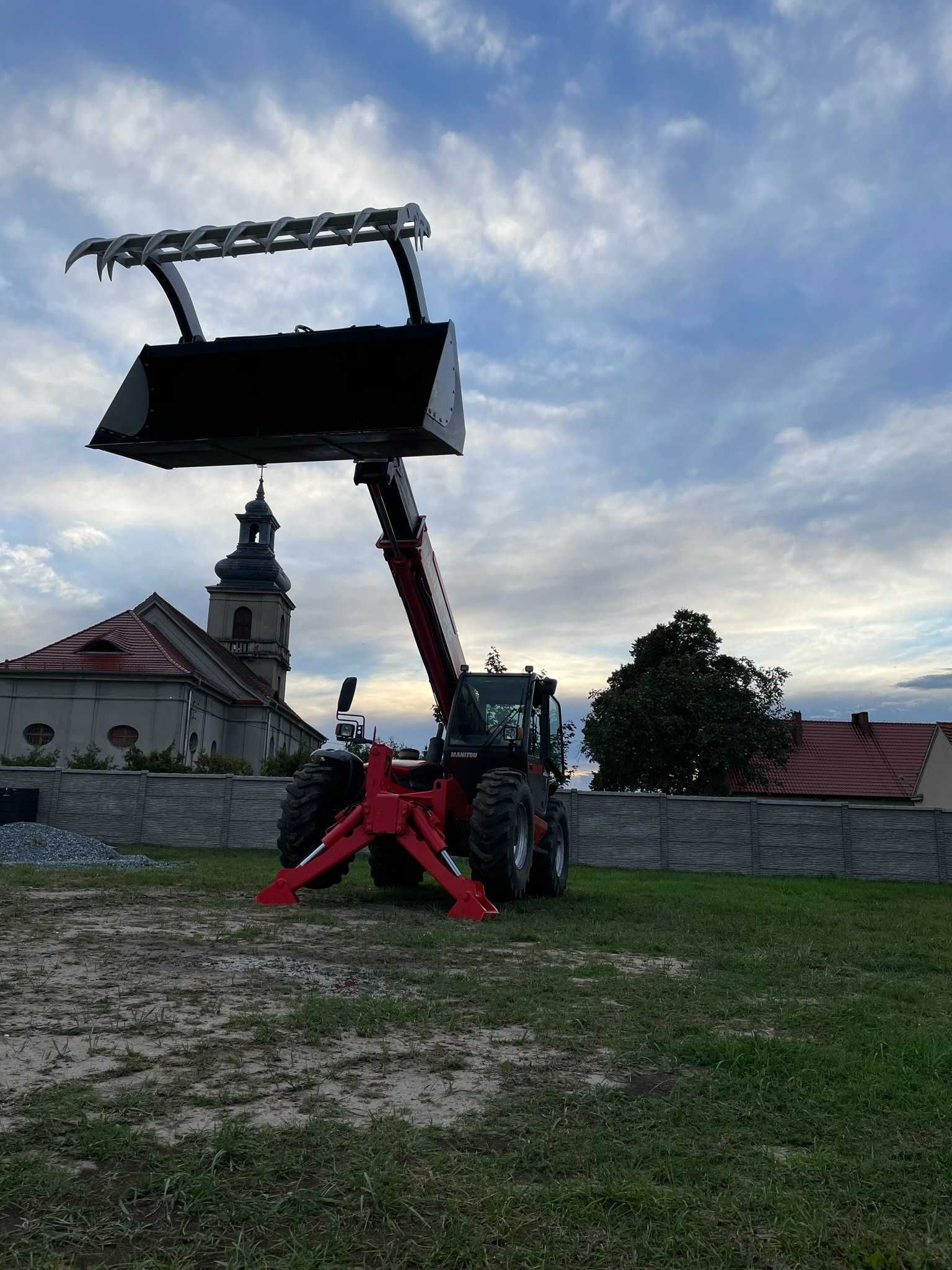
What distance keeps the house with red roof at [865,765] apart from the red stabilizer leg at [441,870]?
103 feet

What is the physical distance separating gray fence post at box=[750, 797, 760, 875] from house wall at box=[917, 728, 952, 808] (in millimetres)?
22700

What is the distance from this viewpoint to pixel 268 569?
61219 mm

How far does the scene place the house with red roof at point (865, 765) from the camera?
1597 inches

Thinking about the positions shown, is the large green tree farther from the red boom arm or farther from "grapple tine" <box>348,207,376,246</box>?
"grapple tine" <box>348,207,376,246</box>

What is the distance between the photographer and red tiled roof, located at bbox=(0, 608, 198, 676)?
4144cm

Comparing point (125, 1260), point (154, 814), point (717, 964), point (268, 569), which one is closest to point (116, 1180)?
point (125, 1260)

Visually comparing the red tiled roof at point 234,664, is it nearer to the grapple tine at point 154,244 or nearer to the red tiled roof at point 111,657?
the red tiled roof at point 111,657

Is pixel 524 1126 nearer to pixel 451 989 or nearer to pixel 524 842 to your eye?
pixel 451 989

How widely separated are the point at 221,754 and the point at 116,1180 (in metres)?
46.8

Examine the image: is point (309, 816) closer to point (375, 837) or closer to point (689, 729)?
point (375, 837)

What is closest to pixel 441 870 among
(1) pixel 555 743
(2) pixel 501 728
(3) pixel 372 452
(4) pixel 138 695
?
(2) pixel 501 728

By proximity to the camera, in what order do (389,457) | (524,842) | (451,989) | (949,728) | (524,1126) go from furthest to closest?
(949,728) < (524,842) < (389,457) < (451,989) < (524,1126)

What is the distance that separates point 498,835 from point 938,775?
122 ft

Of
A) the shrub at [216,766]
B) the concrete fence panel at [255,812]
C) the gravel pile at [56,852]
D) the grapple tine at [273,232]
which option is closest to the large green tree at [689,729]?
the shrub at [216,766]
